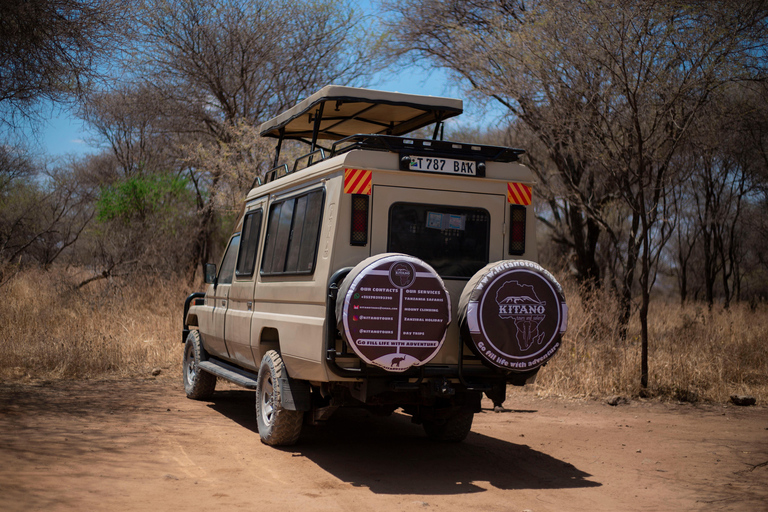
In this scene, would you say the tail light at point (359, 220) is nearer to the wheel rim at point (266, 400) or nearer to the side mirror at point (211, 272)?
the wheel rim at point (266, 400)

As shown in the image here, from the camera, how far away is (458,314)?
5.82m

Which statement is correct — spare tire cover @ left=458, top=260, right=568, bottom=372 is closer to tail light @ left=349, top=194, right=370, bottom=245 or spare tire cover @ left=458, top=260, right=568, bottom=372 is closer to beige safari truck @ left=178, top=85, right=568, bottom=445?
beige safari truck @ left=178, top=85, right=568, bottom=445

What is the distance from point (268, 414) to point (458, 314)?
2.09 metres

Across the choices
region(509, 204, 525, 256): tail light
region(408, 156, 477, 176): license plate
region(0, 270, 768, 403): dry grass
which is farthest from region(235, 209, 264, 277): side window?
region(0, 270, 768, 403): dry grass

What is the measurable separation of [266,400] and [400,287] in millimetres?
2109

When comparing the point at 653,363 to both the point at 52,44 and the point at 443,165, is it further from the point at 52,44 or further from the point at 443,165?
the point at 52,44

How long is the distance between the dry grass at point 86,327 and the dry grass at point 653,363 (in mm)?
6006

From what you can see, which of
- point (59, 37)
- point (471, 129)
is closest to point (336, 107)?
point (59, 37)

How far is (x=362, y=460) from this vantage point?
20.8ft

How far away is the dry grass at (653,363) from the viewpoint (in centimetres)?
1005

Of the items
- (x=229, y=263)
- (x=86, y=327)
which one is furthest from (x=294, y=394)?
(x=86, y=327)

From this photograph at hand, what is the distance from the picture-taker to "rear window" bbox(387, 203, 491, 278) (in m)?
5.97

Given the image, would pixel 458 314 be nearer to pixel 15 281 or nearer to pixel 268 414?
pixel 268 414

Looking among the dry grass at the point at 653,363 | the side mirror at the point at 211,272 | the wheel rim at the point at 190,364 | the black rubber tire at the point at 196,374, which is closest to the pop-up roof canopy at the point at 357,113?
the side mirror at the point at 211,272
